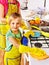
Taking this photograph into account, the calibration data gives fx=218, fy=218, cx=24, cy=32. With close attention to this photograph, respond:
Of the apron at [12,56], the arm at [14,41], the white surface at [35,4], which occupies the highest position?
the white surface at [35,4]

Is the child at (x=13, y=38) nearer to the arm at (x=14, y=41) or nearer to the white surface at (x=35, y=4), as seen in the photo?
the arm at (x=14, y=41)

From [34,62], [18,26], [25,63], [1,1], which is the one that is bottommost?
[25,63]

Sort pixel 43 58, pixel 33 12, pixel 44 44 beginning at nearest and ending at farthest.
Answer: pixel 43 58
pixel 44 44
pixel 33 12

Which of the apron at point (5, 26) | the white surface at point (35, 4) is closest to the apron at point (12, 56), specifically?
the apron at point (5, 26)

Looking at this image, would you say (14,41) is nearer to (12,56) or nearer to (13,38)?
(13,38)

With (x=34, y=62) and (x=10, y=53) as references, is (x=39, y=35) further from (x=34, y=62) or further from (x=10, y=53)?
(x=34, y=62)

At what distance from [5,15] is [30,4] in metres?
0.62

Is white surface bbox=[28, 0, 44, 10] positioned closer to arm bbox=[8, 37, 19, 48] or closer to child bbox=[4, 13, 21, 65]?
child bbox=[4, 13, 21, 65]

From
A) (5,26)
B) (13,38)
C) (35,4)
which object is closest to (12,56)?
(13,38)

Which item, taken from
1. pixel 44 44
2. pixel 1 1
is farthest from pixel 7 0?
pixel 44 44

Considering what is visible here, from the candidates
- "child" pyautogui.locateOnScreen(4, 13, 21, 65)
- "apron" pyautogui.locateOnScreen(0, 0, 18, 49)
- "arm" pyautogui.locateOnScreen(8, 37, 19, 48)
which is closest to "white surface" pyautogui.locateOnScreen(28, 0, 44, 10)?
"apron" pyautogui.locateOnScreen(0, 0, 18, 49)

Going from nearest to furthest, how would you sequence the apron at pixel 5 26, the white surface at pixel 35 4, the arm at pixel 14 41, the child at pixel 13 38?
the arm at pixel 14 41
the child at pixel 13 38
the apron at pixel 5 26
the white surface at pixel 35 4

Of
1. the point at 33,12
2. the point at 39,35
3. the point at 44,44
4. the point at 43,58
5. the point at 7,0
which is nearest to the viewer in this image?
the point at 43,58

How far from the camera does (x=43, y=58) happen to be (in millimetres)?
1328
